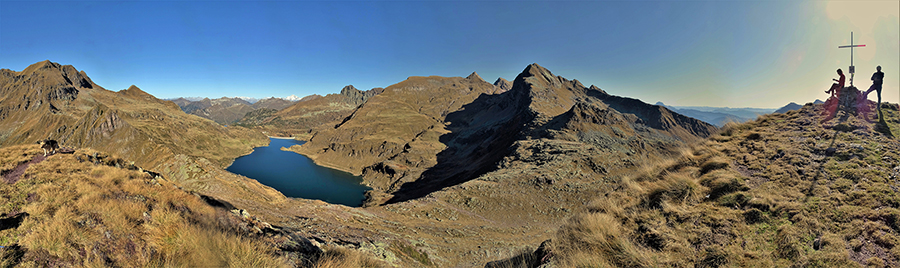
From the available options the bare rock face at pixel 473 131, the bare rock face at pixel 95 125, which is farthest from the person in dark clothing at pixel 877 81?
the bare rock face at pixel 95 125

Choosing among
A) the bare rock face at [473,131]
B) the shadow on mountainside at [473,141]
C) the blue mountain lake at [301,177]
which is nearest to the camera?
the shadow on mountainside at [473,141]

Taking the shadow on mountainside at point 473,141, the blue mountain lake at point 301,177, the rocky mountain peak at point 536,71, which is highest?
the rocky mountain peak at point 536,71

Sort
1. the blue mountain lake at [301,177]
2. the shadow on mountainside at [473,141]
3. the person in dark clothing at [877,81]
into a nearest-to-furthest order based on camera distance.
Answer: the person in dark clothing at [877,81], the shadow on mountainside at [473,141], the blue mountain lake at [301,177]


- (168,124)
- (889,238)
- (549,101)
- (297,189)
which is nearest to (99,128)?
(168,124)

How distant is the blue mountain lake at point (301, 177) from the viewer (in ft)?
226

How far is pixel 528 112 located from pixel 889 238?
250 feet

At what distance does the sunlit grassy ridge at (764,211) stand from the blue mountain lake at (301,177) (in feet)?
202

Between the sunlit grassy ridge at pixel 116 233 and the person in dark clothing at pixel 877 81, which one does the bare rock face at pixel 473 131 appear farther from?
the sunlit grassy ridge at pixel 116 233

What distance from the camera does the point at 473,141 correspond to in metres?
95.8

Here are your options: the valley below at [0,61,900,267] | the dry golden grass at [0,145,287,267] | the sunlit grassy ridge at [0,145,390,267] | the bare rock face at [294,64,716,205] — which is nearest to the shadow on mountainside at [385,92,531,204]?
the bare rock face at [294,64,716,205]

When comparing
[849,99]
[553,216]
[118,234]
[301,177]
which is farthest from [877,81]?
[301,177]

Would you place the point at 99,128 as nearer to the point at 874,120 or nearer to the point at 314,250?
the point at 314,250

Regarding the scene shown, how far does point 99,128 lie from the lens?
83375 millimetres

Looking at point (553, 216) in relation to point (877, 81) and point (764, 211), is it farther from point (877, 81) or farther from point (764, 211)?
point (764, 211)
